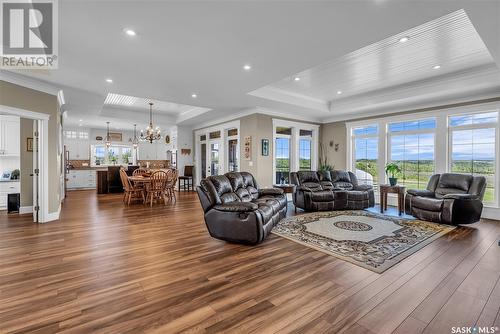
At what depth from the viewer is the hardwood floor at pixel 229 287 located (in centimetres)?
182

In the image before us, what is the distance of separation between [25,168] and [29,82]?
2.25m

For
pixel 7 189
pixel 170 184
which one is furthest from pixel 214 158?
pixel 7 189

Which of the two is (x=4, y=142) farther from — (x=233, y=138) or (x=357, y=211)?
(x=357, y=211)

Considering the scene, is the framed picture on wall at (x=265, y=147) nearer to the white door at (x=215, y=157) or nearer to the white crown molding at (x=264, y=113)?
the white crown molding at (x=264, y=113)

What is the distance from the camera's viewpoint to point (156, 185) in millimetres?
6766

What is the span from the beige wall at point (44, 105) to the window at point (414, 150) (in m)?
8.31

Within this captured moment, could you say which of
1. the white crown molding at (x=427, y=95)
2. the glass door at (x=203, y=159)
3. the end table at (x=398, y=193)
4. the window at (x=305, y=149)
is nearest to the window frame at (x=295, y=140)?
the window at (x=305, y=149)

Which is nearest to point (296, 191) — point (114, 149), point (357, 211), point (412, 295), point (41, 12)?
point (357, 211)

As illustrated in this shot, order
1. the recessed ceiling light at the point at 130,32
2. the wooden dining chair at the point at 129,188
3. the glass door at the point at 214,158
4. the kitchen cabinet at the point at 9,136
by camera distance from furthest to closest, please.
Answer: the glass door at the point at 214,158
the wooden dining chair at the point at 129,188
the kitchen cabinet at the point at 9,136
the recessed ceiling light at the point at 130,32

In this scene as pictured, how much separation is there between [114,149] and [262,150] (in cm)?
849

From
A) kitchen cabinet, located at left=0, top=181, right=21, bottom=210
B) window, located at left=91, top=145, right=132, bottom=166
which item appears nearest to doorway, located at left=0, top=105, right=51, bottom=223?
kitchen cabinet, located at left=0, top=181, right=21, bottom=210

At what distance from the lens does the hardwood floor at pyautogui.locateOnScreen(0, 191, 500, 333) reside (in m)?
1.82

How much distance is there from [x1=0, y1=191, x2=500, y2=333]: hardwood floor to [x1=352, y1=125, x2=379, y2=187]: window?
3480 millimetres

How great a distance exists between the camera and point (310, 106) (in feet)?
21.9
